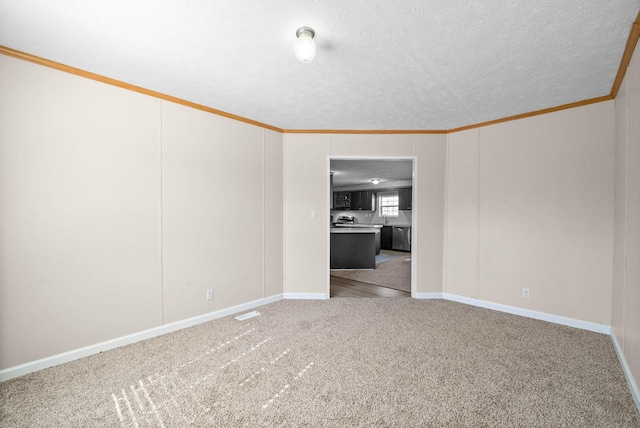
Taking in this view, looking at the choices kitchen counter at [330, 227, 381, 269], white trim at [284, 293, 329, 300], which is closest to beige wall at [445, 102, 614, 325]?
white trim at [284, 293, 329, 300]

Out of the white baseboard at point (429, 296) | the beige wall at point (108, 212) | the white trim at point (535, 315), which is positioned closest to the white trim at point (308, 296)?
the beige wall at point (108, 212)

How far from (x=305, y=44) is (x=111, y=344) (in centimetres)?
292

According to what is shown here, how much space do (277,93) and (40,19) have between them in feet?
5.44

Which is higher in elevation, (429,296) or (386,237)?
(386,237)

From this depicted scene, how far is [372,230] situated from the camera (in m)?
6.15

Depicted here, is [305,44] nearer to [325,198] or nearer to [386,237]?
[325,198]

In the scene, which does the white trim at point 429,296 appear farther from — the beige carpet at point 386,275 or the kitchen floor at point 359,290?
the beige carpet at point 386,275

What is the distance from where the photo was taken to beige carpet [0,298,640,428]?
1.69 m

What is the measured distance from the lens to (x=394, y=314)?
11.2ft

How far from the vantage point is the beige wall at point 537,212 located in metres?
2.91

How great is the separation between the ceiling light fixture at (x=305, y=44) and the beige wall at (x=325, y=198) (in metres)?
2.22

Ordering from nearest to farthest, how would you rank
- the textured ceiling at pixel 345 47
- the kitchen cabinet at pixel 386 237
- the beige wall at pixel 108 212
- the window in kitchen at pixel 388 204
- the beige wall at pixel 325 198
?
the textured ceiling at pixel 345 47 → the beige wall at pixel 108 212 → the beige wall at pixel 325 198 → the kitchen cabinet at pixel 386 237 → the window in kitchen at pixel 388 204

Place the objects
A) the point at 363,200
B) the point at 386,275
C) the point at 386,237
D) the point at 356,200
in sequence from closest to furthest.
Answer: the point at 386,275
the point at 386,237
the point at 363,200
the point at 356,200

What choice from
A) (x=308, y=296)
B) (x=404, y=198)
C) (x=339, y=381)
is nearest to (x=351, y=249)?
(x=308, y=296)
